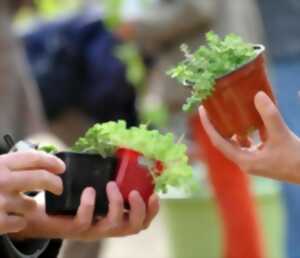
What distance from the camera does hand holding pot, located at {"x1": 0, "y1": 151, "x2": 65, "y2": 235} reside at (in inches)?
83.2

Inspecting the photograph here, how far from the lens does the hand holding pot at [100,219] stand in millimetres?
2213

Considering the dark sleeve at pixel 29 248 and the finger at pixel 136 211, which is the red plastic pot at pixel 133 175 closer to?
the finger at pixel 136 211

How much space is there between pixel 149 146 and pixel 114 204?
13 centimetres

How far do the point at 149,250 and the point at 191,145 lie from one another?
1.60 meters

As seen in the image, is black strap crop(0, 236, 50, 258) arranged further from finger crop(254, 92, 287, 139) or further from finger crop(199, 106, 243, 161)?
finger crop(254, 92, 287, 139)

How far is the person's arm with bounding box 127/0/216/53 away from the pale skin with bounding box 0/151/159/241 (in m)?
2.07

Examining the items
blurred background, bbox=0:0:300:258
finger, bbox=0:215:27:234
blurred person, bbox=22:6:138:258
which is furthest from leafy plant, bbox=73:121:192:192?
blurred person, bbox=22:6:138:258

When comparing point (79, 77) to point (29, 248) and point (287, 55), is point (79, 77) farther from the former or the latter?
point (29, 248)

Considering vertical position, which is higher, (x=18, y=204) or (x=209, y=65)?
(x=209, y=65)

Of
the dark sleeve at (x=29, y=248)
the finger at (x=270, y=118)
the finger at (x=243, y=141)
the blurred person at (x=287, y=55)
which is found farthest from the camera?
the blurred person at (x=287, y=55)

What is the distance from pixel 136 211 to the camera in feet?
7.30

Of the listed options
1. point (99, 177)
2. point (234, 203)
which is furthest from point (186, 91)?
point (99, 177)

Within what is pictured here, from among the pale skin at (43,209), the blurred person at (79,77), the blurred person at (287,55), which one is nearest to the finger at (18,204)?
the pale skin at (43,209)

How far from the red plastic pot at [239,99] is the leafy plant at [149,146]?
0.09m
